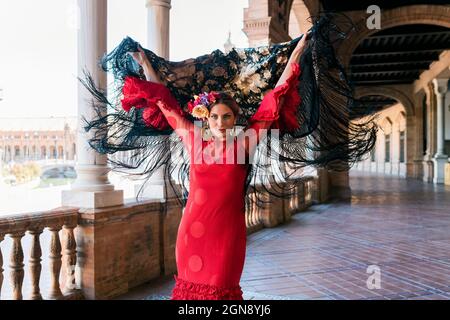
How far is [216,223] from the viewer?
83.6 inches

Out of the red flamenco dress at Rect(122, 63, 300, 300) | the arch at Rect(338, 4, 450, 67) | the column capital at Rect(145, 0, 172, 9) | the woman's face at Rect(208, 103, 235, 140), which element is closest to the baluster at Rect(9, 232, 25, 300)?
the red flamenco dress at Rect(122, 63, 300, 300)

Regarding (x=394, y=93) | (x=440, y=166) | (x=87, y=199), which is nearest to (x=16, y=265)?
(x=87, y=199)

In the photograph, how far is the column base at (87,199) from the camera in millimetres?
3754

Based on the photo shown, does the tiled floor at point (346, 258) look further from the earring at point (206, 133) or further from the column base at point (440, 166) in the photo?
the column base at point (440, 166)

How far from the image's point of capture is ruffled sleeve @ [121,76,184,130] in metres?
2.29

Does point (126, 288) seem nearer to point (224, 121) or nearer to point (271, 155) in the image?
point (271, 155)

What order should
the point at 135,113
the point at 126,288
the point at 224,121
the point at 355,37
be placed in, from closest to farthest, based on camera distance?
1. the point at 224,121
2. the point at 135,113
3. the point at 126,288
4. the point at 355,37

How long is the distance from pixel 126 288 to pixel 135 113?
2085mm

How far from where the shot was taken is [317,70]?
7.63 feet

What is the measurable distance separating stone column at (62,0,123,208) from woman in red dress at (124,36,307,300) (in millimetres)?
1834

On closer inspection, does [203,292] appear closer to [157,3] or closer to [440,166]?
[157,3]
